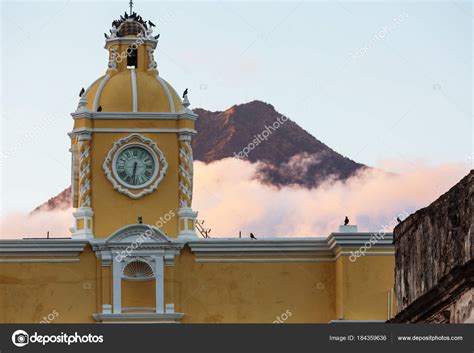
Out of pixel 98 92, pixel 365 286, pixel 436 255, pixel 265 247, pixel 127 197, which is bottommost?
pixel 436 255

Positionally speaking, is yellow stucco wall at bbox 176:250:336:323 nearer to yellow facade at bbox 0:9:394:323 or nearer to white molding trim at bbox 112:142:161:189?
yellow facade at bbox 0:9:394:323

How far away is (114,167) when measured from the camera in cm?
4403

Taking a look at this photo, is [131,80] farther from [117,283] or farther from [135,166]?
[117,283]

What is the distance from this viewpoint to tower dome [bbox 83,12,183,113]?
44094mm

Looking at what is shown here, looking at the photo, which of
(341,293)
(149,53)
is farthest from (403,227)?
(149,53)

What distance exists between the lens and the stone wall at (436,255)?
1448 cm

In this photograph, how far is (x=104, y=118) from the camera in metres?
43.8

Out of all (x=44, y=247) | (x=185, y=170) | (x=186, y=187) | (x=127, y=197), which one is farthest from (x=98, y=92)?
(x=44, y=247)

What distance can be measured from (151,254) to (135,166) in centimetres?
257

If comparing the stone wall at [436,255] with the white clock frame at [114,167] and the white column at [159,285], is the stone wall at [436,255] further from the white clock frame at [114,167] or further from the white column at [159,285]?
the white clock frame at [114,167]

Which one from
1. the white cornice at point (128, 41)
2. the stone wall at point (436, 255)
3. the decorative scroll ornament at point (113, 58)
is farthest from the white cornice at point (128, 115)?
the stone wall at point (436, 255)

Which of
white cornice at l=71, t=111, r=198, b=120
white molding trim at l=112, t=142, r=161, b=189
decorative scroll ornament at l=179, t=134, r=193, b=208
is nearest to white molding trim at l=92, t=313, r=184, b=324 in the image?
decorative scroll ornament at l=179, t=134, r=193, b=208

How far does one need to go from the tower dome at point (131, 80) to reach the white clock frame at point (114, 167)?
82cm
